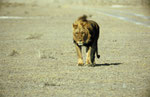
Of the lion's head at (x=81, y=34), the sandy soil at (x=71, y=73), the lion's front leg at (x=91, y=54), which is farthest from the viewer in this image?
the lion's front leg at (x=91, y=54)

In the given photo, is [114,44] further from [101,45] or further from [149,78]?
[149,78]

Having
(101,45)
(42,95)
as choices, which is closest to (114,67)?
(42,95)

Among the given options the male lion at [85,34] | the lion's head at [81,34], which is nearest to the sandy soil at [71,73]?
the male lion at [85,34]

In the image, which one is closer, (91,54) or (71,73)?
(71,73)

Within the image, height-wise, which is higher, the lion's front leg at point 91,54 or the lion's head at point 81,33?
the lion's head at point 81,33

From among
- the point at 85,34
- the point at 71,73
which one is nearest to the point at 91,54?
the point at 85,34

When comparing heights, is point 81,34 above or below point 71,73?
above

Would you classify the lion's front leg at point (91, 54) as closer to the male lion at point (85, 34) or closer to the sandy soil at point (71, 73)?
the male lion at point (85, 34)

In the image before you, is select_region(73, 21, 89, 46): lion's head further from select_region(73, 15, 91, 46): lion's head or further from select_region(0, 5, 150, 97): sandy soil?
select_region(0, 5, 150, 97): sandy soil

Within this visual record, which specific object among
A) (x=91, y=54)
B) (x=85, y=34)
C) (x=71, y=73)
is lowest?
→ (x=71, y=73)

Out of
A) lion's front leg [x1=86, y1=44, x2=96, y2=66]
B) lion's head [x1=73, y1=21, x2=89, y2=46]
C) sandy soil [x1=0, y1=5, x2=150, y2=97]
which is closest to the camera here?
sandy soil [x1=0, y1=5, x2=150, y2=97]

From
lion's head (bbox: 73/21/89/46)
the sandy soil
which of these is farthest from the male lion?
the sandy soil

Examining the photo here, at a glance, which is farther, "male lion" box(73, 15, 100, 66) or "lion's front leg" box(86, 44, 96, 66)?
"lion's front leg" box(86, 44, 96, 66)

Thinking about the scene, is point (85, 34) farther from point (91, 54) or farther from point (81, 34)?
point (91, 54)
